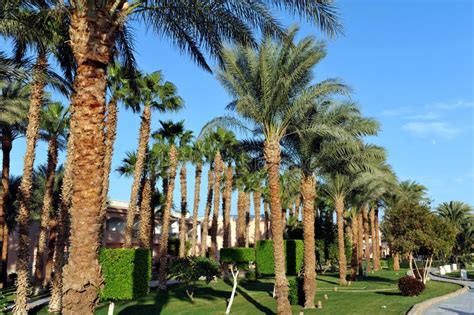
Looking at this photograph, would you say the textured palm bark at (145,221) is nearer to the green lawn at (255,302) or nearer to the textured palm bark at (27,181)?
the green lawn at (255,302)

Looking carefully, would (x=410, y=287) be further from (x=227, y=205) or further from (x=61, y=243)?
(x=227, y=205)

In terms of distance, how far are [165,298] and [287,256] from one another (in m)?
9.26

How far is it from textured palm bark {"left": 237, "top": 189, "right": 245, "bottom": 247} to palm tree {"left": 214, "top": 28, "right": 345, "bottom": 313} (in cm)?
2188

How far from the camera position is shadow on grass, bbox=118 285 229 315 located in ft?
71.0

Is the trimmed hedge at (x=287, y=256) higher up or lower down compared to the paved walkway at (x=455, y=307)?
higher up

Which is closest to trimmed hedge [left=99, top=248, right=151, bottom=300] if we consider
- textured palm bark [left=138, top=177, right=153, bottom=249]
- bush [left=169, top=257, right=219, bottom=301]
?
bush [left=169, top=257, right=219, bottom=301]

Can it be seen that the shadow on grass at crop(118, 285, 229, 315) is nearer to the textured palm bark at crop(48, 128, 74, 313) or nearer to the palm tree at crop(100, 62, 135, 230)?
the textured palm bark at crop(48, 128, 74, 313)

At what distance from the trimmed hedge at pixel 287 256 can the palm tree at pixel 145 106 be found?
9.79 meters

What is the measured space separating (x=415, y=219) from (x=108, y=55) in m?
22.8

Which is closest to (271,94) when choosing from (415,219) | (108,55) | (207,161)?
(108,55)

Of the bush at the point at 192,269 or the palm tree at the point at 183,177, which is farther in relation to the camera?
the palm tree at the point at 183,177

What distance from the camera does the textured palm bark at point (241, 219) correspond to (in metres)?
39.5

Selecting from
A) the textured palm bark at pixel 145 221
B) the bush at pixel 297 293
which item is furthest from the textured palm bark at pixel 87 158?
the textured palm bark at pixel 145 221

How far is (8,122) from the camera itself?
2747cm
